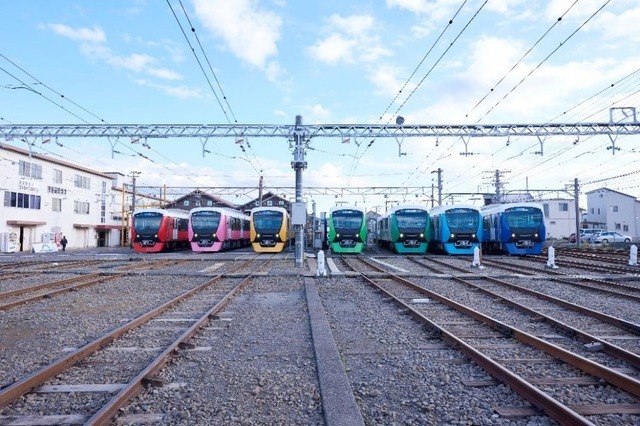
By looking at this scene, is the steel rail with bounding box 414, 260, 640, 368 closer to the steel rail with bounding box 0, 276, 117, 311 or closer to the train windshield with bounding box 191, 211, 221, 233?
the steel rail with bounding box 0, 276, 117, 311

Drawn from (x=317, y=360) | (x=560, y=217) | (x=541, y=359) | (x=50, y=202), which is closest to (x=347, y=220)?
(x=541, y=359)

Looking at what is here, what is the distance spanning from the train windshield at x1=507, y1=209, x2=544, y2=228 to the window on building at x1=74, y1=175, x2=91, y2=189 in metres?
43.0

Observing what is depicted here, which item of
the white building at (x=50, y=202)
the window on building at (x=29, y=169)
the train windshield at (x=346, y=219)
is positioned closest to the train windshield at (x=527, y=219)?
the train windshield at (x=346, y=219)

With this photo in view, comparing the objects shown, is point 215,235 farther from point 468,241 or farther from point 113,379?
point 113,379

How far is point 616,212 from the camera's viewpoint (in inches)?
2867

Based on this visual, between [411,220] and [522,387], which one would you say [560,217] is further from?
[522,387]

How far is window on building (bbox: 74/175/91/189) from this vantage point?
5136cm

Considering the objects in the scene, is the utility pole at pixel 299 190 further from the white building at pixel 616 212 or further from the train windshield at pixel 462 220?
the white building at pixel 616 212

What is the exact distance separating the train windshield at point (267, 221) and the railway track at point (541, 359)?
70.5 ft

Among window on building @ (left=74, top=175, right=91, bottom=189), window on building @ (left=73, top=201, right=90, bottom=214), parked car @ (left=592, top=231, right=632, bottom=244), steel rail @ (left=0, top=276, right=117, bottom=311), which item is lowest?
steel rail @ (left=0, top=276, right=117, bottom=311)

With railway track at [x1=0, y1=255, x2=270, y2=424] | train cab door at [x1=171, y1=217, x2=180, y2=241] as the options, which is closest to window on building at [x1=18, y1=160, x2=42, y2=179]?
train cab door at [x1=171, y1=217, x2=180, y2=241]

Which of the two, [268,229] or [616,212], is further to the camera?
[616,212]

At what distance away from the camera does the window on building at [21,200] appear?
133ft

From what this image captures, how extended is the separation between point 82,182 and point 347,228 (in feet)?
116
